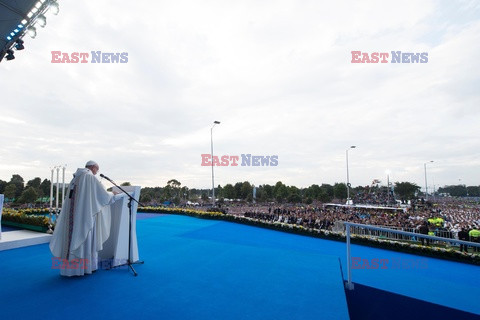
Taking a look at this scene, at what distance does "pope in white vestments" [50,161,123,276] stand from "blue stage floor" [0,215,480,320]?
277mm

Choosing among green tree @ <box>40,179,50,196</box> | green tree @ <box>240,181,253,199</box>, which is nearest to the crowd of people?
green tree @ <box>240,181,253,199</box>

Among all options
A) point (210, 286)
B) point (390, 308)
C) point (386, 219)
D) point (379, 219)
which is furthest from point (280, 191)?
point (210, 286)

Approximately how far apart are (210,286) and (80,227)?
263 centimetres

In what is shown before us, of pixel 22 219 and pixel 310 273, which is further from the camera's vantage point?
pixel 22 219

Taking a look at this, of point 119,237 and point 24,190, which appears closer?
point 119,237

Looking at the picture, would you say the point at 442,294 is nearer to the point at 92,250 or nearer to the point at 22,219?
the point at 92,250

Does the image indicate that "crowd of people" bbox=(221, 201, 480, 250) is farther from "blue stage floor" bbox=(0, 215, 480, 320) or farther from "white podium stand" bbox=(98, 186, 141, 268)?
"white podium stand" bbox=(98, 186, 141, 268)

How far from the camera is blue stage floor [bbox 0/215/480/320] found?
3375mm

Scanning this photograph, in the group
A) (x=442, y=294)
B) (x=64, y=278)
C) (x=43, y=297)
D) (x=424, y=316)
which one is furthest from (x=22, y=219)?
(x=442, y=294)

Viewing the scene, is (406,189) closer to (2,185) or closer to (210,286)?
(210,286)

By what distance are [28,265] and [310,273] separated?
20.2 feet

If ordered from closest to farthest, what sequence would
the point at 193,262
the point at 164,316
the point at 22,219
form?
the point at 164,316
the point at 193,262
the point at 22,219

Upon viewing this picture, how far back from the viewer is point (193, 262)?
5734mm

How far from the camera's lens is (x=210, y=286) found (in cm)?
429
